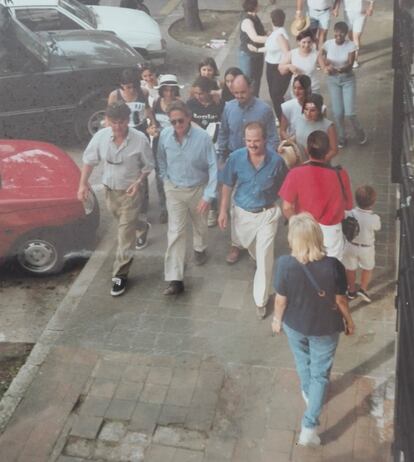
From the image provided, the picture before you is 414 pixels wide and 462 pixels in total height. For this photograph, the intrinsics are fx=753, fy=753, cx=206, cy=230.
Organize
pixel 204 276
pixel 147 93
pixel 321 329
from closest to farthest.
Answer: pixel 321 329
pixel 204 276
pixel 147 93

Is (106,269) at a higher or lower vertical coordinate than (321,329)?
lower

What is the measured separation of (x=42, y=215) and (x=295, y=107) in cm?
204

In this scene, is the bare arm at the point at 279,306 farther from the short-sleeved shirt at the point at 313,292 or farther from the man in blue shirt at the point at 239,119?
the man in blue shirt at the point at 239,119

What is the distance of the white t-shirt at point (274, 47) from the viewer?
6.86 metres

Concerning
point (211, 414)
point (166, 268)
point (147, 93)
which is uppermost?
point (147, 93)

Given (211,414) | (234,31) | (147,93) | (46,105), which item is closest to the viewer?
(211,414)

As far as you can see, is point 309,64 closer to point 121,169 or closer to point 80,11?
point 121,169

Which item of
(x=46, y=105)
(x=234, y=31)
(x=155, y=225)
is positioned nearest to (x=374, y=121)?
(x=234, y=31)

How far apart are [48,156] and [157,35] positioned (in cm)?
295

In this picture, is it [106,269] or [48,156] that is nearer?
[106,269]

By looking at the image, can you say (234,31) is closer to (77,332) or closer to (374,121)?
(374,121)

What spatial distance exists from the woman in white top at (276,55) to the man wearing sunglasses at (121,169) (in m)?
1.96

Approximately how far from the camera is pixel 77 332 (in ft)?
16.6

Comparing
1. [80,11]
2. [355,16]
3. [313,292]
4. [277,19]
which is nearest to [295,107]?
[277,19]
